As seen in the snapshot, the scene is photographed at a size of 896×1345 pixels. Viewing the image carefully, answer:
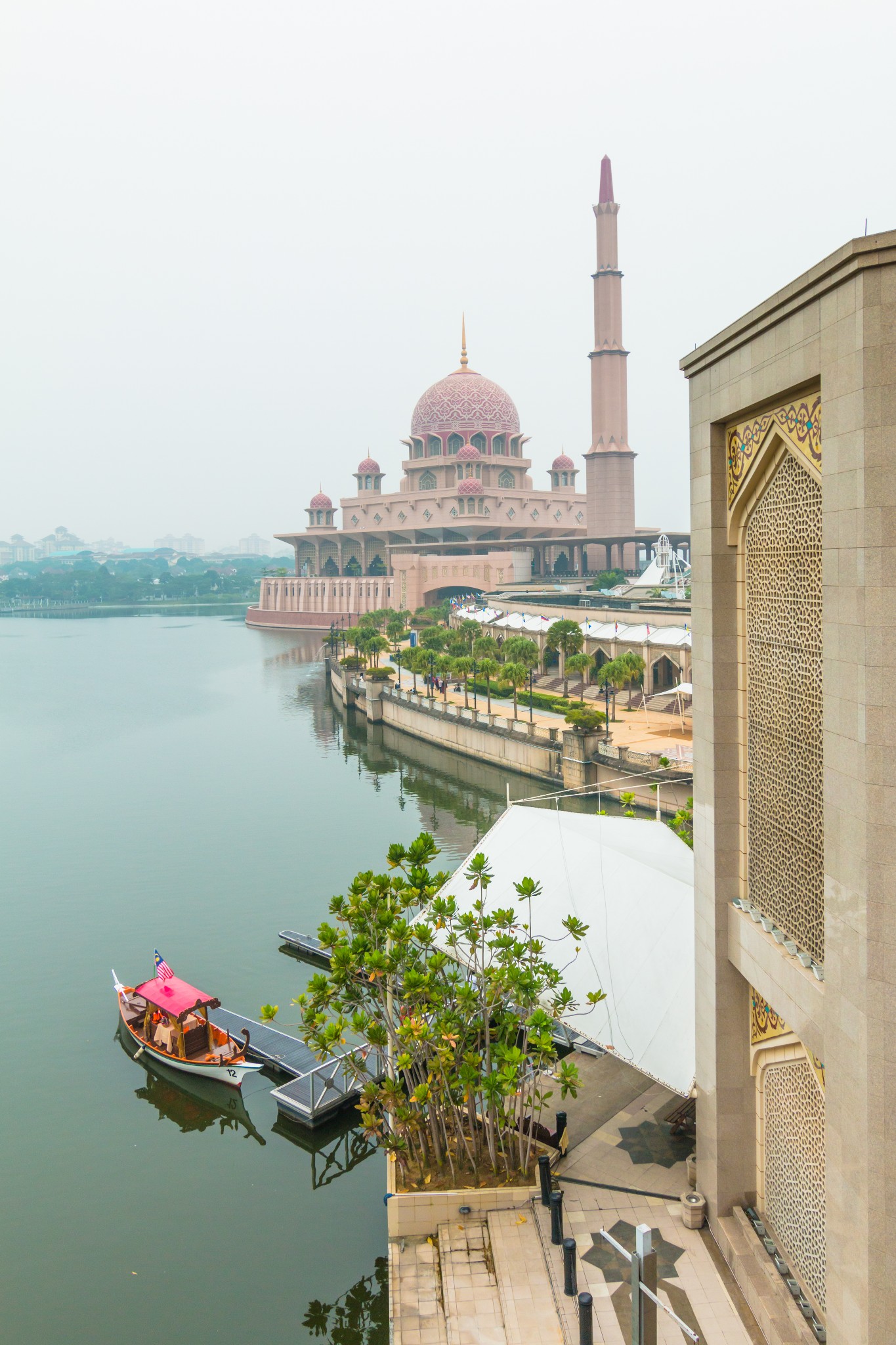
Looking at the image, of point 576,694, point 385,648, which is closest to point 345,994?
point 576,694

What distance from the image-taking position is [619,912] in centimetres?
1358

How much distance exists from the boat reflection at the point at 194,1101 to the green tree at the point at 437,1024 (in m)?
4.25

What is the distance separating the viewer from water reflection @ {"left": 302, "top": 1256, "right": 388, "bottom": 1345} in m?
10.8

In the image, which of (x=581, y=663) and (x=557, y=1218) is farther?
(x=581, y=663)

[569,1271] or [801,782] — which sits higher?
[801,782]

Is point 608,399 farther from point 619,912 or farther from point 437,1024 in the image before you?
point 437,1024

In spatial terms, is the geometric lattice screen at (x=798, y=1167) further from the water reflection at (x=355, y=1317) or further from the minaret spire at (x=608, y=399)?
the minaret spire at (x=608, y=399)

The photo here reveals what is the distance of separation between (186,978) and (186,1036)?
161 inches

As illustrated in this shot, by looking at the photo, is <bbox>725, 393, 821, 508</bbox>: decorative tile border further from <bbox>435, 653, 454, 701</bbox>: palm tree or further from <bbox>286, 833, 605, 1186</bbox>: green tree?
<bbox>435, 653, 454, 701</bbox>: palm tree

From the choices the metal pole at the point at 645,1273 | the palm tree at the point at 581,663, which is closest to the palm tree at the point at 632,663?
the palm tree at the point at 581,663

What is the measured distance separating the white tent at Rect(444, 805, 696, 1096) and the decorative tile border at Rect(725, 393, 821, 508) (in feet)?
20.3

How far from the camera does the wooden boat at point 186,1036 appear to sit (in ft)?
50.5

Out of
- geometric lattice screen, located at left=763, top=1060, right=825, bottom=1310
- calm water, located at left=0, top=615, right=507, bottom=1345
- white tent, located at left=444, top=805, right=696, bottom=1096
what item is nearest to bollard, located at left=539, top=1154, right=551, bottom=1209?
white tent, located at left=444, top=805, right=696, bottom=1096

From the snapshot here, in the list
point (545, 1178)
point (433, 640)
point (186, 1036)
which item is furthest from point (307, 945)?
point (433, 640)
